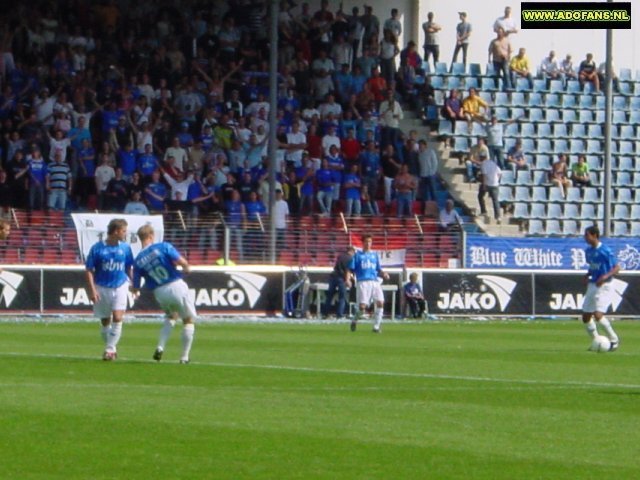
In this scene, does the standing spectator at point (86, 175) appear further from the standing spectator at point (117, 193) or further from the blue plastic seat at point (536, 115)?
the blue plastic seat at point (536, 115)

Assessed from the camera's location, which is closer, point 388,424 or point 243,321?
point 388,424

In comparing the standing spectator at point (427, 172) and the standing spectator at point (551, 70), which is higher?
the standing spectator at point (551, 70)

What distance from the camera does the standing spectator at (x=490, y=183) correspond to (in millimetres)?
41625

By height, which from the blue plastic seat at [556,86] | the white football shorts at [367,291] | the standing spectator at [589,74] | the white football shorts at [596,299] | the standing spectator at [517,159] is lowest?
the white football shorts at [367,291]

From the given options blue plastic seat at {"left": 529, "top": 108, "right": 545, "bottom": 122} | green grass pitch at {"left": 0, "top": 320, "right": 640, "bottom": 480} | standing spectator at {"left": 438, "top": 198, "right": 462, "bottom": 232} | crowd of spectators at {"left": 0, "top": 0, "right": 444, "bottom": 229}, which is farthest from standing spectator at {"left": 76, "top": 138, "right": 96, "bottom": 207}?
blue plastic seat at {"left": 529, "top": 108, "right": 545, "bottom": 122}

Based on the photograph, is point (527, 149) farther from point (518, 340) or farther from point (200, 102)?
point (518, 340)

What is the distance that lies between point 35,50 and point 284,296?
8006 mm

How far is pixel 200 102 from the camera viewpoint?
38.8 metres

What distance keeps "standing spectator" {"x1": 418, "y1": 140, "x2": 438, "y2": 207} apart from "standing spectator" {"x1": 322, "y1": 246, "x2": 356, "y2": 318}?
16.2ft

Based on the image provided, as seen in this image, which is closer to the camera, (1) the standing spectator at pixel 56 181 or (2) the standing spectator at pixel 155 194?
(1) the standing spectator at pixel 56 181

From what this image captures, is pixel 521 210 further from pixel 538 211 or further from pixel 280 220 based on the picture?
pixel 280 220

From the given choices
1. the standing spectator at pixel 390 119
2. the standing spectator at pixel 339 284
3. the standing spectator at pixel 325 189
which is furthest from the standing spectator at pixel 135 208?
the standing spectator at pixel 390 119

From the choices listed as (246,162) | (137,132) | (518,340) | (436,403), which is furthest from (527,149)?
(436,403)

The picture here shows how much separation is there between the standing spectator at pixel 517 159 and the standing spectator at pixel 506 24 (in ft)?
10.8
